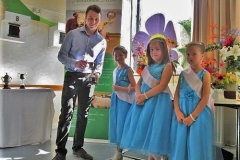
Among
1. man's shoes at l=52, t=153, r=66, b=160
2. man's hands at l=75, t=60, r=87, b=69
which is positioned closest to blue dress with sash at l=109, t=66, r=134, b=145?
man's hands at l=75, t=60, r=87, b=69

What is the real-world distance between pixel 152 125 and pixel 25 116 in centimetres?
172

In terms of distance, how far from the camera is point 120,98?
7.38 ft

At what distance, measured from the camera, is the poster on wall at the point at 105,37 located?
299cm

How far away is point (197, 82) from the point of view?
5.70 feet

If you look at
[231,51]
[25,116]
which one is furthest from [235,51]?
[25,116]

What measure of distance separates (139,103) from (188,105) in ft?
1.26

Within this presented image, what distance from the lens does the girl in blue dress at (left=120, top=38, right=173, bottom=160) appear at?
1.76 m

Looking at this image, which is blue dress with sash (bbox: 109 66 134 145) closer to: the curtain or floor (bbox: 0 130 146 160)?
floor (bbox: 0 130 146 160)

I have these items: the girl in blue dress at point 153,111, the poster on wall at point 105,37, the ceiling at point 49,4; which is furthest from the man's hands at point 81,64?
the ceiling at point 49,4

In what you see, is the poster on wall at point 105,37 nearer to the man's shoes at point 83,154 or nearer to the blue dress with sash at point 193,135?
the man's shoes at point 83,154

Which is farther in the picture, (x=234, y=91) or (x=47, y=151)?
(x=47, y=151)

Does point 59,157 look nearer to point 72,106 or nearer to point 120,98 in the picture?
point 72,106

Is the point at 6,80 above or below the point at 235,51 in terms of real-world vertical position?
below

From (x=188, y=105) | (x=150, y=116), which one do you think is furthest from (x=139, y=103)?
(x=188, y=105)
